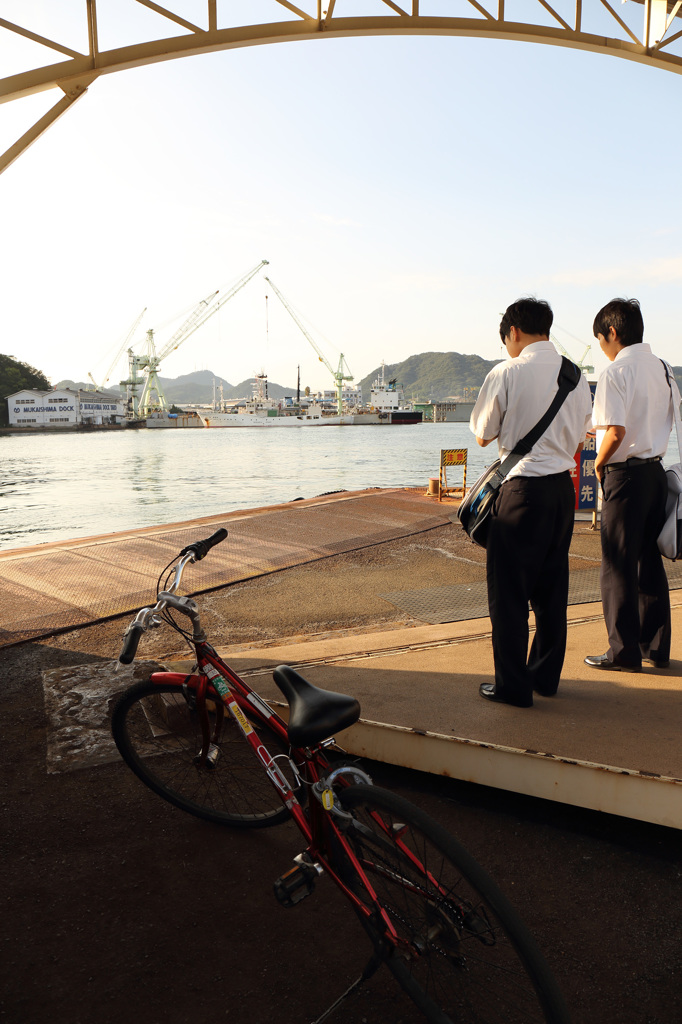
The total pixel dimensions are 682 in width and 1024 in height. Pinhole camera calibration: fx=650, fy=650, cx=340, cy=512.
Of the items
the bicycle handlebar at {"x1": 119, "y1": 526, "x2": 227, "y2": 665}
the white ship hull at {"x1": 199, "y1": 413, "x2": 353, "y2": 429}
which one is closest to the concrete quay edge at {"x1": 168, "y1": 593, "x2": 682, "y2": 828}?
the bicycle handlebar at {"x1": 119, "y1": 526, "x2": 227, "y2": 665}

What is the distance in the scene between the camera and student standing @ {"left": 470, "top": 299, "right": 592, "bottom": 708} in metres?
2.55

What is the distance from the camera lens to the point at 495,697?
9.04 ft

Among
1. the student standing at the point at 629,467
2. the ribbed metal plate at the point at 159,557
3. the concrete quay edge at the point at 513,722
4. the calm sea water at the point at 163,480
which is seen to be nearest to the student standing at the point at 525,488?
the concrete quay edge at the point at 513,722

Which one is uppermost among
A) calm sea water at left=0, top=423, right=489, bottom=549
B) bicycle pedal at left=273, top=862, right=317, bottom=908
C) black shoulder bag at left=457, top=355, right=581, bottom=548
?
black shoulder bag at left=457, top=355, right=581, bottom=548

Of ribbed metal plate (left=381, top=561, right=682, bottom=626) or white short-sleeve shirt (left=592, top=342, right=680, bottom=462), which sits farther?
ribbed metal plate (left=381, top=561, right=682, bottom=626)

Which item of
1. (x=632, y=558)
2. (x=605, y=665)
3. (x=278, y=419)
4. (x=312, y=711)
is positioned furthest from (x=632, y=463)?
(x=278, y=419)

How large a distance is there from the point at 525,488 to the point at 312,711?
1341mm

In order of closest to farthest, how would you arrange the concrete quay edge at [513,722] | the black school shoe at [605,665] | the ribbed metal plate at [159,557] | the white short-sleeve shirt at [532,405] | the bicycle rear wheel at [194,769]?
the concrete quay edge at [513,722]
the bicycle rear wheel at [194,769]
the white short-sleeve shirt at [532,405]
the black school shoe at [605,665]
the ribbed metal plate at [159,557]

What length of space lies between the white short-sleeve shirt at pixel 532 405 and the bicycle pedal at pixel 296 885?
1591 mm

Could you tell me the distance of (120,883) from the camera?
7.06 feet

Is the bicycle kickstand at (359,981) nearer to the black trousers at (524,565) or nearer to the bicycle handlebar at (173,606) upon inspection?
the bicycle handlebar at (173,606)

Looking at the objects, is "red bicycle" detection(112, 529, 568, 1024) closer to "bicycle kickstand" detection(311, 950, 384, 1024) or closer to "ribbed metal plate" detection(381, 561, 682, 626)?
"bicycle kickstand" detection(311, 950, 384, 1024)

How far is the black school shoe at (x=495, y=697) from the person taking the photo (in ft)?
8.86

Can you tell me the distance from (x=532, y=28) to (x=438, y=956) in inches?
378
